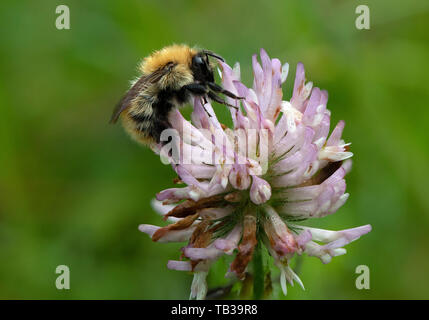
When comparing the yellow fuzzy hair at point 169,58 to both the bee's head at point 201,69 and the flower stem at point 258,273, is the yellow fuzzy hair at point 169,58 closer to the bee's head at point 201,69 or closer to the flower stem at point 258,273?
the bee's head at point 201,69

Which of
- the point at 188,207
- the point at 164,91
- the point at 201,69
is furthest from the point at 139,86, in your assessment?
the point at 188,207

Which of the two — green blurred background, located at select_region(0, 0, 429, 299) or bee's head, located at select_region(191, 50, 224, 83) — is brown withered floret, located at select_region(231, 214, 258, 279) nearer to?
bee's head, located at select_region(191, 50, 224, 83)

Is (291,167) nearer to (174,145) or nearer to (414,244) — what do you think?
(174,145)

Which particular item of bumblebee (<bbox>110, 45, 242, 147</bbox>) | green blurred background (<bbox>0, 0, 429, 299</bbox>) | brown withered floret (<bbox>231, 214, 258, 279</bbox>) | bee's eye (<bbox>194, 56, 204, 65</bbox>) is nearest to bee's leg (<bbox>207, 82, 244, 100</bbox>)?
bumblebee (<bbox>110, 45, 242, 147</bbox>)

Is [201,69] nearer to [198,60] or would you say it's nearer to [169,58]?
[198,60]

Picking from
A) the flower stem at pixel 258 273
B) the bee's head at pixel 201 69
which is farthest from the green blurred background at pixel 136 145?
the bee's head at pixel 201 69

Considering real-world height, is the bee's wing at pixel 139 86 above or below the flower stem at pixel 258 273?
above
